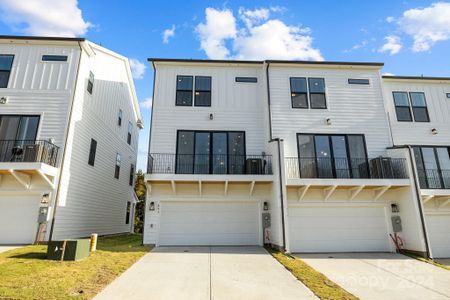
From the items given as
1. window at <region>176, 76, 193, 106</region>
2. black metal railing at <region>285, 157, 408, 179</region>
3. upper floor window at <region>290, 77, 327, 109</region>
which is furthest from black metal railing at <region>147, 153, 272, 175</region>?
upper floor window at <region>290, 77, 327, 109</region>

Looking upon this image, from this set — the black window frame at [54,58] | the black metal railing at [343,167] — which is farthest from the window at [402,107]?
the black window frame at [54,58]

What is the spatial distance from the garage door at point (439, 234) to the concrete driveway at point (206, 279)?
24.6 feet

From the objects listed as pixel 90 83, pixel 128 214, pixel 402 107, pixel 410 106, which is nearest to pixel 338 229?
pixel 402 107

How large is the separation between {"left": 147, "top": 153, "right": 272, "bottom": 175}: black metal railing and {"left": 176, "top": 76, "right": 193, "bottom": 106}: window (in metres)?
2.63

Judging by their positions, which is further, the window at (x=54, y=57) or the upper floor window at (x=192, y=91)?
the upper floor window at (x=192, y=91)

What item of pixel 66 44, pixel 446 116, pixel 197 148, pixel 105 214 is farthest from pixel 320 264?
pixel 66 44

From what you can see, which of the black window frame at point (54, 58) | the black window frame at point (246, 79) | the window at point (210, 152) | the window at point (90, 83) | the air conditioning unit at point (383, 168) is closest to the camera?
the air conditioning unit at point (383, 168)

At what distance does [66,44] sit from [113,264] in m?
10.1

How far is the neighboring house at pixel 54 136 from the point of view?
9609 mm

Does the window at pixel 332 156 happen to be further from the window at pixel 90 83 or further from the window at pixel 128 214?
the window at pixel 128 214

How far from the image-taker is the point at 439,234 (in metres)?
10.5

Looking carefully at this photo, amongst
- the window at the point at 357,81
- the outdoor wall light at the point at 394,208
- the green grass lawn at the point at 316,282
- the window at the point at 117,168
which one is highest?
the window at the point at 357,81

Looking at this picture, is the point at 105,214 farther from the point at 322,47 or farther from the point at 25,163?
the point at 322,47

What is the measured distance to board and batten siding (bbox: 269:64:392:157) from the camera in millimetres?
11297
